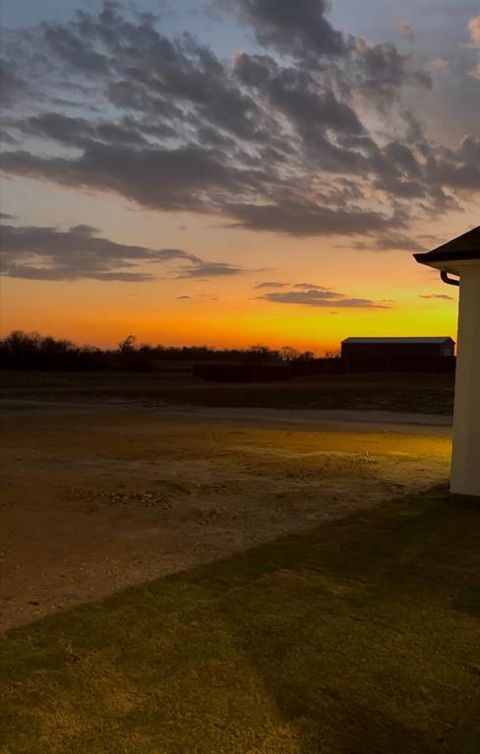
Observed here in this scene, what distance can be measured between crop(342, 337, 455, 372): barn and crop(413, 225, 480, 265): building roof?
41813 mm

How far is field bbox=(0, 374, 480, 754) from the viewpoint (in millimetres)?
3559

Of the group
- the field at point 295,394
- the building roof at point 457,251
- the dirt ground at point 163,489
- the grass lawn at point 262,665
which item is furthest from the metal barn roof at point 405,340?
the grass lawn at point 262,665

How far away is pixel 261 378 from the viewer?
5159 cm

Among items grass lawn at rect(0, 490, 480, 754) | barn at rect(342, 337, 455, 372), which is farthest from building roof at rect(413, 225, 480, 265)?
barn at rect(342, 337, 455, 372)

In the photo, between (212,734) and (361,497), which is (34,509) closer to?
(361,497)

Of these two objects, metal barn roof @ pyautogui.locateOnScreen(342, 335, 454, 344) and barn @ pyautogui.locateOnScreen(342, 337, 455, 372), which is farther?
metal barn roof @ pyautogui.locateOnScreen(342, 335, 454, 344)

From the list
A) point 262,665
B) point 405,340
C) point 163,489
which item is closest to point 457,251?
point 163,489

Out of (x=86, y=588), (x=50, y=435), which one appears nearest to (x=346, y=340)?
(x=50, y=435)

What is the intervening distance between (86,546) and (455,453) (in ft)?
16.0

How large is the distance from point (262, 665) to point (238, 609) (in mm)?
999

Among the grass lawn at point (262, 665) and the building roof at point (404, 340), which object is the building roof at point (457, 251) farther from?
the building roof at point (404, 340)

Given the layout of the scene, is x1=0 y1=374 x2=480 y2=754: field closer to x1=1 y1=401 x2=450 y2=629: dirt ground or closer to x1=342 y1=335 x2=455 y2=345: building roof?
x1=1 y1=401 x2=450 y2=629: dirt ground

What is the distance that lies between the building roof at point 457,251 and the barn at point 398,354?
41813 mm

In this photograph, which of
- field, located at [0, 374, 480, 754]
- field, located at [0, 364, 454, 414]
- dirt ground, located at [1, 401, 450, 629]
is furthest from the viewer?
field, located at [0, 364, 454, 414]
